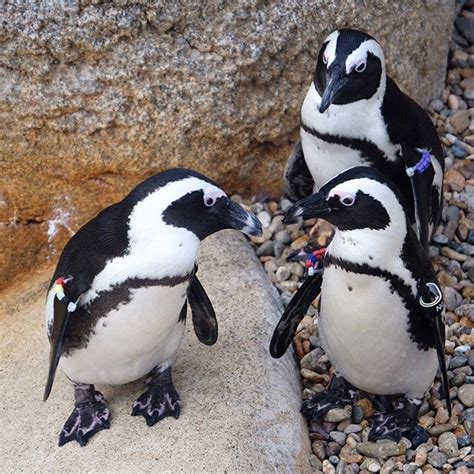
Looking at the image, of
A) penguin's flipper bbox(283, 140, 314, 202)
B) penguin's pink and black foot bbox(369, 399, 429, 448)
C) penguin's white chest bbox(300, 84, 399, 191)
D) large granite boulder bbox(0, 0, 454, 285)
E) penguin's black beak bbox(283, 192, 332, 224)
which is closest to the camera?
penguin's black beak bbox(283, 192, 332, 224)

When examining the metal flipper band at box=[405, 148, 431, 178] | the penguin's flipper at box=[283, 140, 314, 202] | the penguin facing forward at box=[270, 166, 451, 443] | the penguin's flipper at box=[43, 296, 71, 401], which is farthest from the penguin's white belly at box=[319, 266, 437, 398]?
the penguin's flipper at box=[283, 140, 314, 202]

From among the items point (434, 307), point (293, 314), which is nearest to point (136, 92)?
point (293, 314)

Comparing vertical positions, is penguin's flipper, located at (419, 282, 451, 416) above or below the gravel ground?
above

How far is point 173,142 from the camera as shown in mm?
3963

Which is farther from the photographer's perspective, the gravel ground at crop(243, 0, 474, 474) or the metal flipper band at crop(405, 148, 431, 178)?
the metal flipper band at crop(405, 148, 431, 178)

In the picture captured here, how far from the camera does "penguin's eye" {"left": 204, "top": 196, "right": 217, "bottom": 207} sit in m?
2.82

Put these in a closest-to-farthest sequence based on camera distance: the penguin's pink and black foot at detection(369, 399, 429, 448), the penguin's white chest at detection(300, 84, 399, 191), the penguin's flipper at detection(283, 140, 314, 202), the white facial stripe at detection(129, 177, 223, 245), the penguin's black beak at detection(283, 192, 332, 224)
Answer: the white facial stripe at detection(129, 177, 223, 245) < the penguin's black beak at detection(283, 192, 332, 224) < the penguin's pink and black foot at detection(369, 399, 429, 448) < the penguin's white chest at detection(300, 84, 399, 191) < the penguin's flipper at detection(283, 140, 314, 202)

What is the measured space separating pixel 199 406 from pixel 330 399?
441mm

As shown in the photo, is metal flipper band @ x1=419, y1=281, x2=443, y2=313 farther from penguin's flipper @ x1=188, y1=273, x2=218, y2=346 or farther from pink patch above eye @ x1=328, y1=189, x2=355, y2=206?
penguin's flipper @ x1=188, y1=273, x2=218, y2=346

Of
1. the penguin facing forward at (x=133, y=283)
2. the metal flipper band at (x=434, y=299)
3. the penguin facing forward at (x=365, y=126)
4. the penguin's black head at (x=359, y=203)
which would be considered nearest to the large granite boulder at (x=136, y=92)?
the penguin facing forward at (x=365, y=126)

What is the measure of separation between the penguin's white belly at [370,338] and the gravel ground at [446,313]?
150 mm

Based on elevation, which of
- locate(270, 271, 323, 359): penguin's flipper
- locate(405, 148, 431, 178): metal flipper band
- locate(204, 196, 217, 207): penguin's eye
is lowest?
locate(270, 271, 323, 359): penguin's flipper

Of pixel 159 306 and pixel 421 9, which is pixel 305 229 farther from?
pixel 159 306

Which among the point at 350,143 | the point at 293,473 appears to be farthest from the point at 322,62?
the point at 293,473
